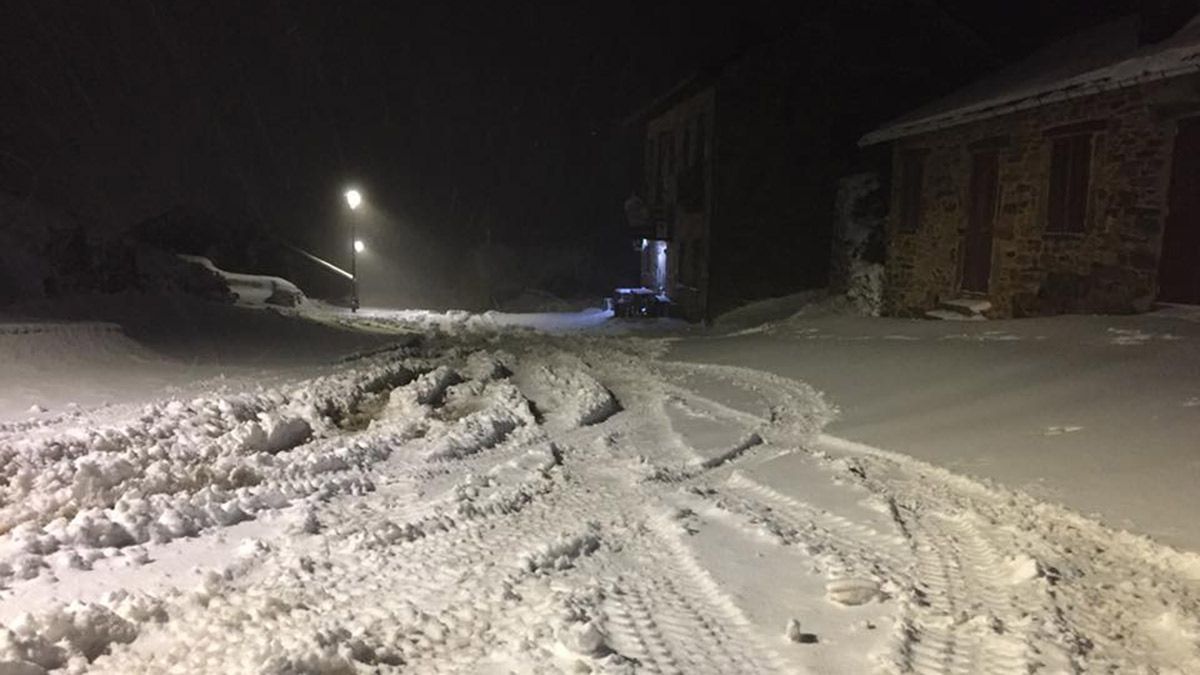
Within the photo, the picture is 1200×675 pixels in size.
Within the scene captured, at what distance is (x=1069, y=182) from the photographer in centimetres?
1274

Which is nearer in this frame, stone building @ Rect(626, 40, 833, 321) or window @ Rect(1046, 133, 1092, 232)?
window @ Rect(1046, 133, 1092, 232)

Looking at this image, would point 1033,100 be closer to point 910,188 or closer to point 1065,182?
point 1065,182

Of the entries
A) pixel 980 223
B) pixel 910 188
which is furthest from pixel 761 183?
pixel 980 223

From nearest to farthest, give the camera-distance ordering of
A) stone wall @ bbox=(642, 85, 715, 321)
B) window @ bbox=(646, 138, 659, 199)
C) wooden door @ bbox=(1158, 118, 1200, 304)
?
1. wooden door @ bbox=(1158, 118, 1200, 304)
2. stone wall @ bbox=(642, 85, 715, 321)
3. window @ bbox=(646, 138, 659, 199)

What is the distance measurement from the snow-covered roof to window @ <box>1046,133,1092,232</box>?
0.89 meters

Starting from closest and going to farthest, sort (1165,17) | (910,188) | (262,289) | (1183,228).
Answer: (1183,228), (1165,17), (910,188), (262,289)

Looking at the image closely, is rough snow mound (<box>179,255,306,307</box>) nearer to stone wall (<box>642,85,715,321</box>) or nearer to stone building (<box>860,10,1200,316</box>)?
stone wall (<box>642,85,715,321</box>)

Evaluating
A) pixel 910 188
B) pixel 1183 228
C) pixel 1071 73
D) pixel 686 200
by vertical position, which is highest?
pixel 1071 73

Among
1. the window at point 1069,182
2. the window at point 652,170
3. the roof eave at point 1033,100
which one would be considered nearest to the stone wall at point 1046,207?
the window at point 1069,182

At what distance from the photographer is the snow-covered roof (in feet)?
33.9

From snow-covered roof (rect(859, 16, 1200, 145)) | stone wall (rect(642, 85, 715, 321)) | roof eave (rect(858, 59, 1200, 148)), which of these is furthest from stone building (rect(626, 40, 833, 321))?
roof eave (rect(858, 59, 1200, 148))

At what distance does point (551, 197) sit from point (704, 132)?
2824 cm

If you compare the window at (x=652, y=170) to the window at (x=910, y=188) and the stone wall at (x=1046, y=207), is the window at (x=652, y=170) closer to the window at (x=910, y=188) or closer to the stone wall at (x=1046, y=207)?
the window at (x=910, y=188)

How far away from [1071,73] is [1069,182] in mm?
1664
